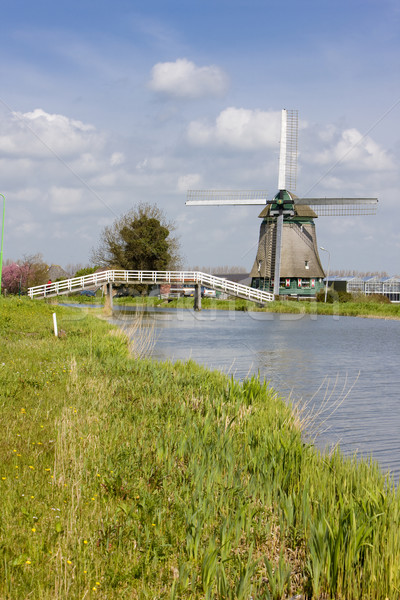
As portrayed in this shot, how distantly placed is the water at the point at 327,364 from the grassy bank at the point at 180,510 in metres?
Answer: 1.50

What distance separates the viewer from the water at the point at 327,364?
28.9 feet

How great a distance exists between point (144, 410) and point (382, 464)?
2.84 metres

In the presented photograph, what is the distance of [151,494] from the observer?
465 centimetres

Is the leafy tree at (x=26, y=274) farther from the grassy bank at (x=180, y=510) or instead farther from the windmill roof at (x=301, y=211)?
the grassy bank at (x=180, y=510)

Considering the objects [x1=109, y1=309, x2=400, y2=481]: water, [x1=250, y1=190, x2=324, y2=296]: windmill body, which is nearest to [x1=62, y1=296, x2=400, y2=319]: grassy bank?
[x1=250, y1=190, x2=324, y2=296]: windmill body

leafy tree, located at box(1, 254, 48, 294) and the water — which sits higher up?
leafy tree, located at box(1, 254, 48, 294)

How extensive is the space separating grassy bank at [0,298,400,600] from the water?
150 centimetres

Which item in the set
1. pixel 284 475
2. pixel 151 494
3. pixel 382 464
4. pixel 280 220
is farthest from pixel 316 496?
pixel 280 220

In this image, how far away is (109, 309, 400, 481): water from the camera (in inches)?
347

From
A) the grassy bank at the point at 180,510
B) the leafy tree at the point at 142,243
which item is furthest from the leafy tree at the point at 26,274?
the grassy bank at the point at 180,510

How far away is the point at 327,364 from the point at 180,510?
43.4 feet

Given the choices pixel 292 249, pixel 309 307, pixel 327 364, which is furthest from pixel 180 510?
pixel 292 249

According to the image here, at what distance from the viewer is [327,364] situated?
55.9 feet

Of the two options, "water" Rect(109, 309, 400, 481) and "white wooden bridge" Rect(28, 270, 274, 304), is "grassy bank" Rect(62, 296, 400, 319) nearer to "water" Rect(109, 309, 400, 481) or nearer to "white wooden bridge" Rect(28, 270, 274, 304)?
"white wooden bridge" Rect(28, 270, 274, 304)
